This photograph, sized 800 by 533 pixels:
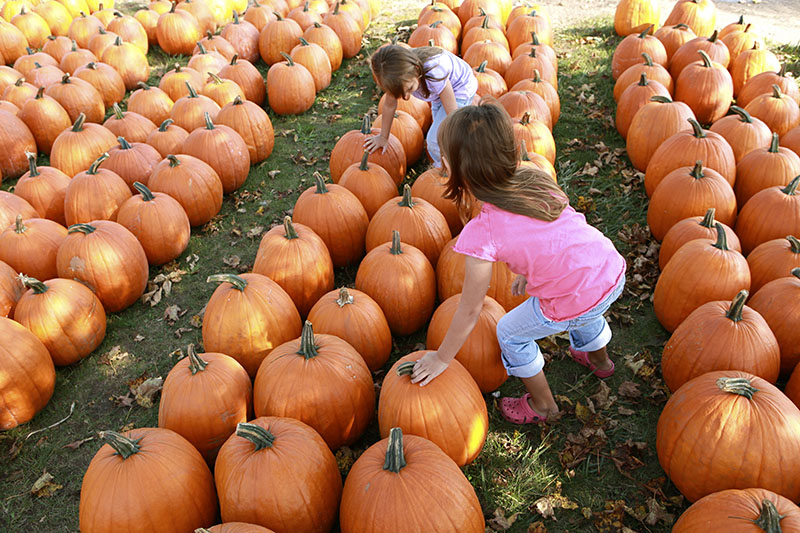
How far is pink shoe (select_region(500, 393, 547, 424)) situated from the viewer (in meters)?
3.73

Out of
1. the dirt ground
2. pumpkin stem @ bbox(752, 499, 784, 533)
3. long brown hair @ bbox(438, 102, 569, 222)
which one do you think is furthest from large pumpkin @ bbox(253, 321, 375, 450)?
the dirt ground

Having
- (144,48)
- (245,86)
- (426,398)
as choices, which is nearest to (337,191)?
(426,398)

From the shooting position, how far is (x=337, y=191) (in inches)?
197

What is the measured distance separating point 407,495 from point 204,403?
143 cm

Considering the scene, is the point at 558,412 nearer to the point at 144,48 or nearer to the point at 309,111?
the point at 309,111

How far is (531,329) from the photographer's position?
10.9 ft

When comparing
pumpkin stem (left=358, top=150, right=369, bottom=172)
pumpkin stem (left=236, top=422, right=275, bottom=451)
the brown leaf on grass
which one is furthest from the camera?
pumpkin stem (left=358, top=150, right=369, bottom=172)

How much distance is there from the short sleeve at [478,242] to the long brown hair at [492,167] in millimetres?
135

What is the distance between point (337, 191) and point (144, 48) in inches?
255

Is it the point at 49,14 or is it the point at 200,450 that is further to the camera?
the point at 49,14

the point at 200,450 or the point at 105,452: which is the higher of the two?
the point at 105,452

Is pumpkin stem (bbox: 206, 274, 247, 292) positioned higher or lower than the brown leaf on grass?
higher

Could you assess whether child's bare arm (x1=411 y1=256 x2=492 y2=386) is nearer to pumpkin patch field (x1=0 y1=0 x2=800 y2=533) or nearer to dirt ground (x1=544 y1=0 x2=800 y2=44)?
pumpkin patch field (x1=0 y1=0 x2=800 y2=533)

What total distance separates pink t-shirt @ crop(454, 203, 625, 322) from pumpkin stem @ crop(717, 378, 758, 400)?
2.43 feet
